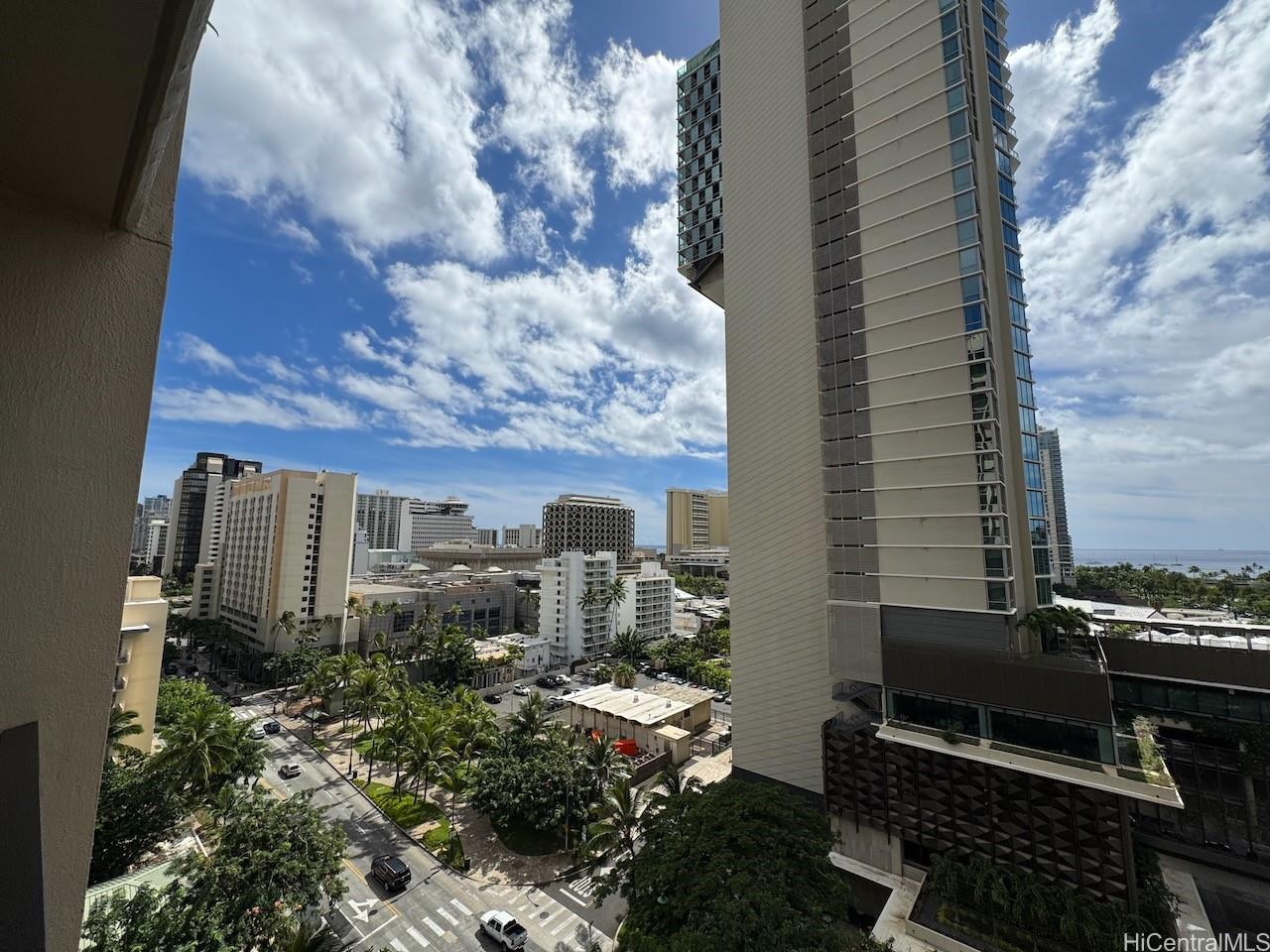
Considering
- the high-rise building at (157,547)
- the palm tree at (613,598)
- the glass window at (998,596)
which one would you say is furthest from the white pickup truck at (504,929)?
the high-rise building at (157,547)

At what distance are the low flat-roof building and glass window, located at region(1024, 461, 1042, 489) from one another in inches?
903

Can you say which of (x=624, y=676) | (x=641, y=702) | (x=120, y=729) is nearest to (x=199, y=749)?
(x=120, y=729)

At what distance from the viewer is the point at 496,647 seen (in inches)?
2120

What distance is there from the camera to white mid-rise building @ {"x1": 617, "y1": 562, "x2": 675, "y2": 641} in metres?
64.6

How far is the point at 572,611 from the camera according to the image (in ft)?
199

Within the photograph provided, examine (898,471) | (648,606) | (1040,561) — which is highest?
(898,471)

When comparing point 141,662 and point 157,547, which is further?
point 157,547

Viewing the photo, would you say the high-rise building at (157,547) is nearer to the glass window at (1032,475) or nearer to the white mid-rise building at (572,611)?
the white mid-rise building at (572,611)

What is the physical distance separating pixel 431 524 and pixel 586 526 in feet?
256

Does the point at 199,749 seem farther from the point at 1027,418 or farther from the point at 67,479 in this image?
the point at 1027,418

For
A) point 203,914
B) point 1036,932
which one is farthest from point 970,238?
point 203,914

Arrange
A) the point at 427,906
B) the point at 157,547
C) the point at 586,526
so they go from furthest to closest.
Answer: the point at 157,547 < the point at 586,526 < the point at 427,906

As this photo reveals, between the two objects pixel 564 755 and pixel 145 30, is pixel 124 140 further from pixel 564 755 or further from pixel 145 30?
pixel 564 755

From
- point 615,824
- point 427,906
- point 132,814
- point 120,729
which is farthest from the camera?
point 120,729
